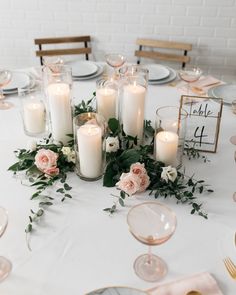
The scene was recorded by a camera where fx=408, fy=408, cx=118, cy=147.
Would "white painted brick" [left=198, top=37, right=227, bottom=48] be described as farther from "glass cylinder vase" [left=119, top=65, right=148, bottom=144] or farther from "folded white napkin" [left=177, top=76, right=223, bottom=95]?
"glass cylinder vase" [left=119, top=65, right=148, bottom=144]

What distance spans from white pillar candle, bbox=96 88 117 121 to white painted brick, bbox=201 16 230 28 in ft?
5.25

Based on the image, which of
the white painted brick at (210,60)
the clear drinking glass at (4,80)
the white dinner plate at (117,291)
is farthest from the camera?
the white painted brick at (210,60)

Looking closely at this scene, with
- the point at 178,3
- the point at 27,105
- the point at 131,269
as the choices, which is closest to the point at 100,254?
the point at 131,269

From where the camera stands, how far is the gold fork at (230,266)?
3.30 feet

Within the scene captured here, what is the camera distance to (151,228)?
1.02m

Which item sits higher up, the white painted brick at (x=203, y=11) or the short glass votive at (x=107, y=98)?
the white painted brick at (x=203, y=11)

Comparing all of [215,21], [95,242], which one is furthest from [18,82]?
[215,21]

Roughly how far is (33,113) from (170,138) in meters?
0.55

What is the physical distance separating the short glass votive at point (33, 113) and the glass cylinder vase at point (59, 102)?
0.10m

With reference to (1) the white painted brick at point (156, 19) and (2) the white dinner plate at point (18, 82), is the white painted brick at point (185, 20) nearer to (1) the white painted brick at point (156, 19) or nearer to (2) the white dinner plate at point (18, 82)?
(1) the white painted brick at point (156, 19)

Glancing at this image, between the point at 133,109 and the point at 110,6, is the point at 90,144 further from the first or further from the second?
the point at 110,6

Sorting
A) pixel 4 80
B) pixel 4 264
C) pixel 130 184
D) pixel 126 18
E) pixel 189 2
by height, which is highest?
pixel 189 2

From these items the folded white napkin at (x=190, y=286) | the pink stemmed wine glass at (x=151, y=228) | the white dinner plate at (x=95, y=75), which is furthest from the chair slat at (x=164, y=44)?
the folded white napkin at (x=190, y=286)

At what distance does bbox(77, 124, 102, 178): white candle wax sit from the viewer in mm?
1258
